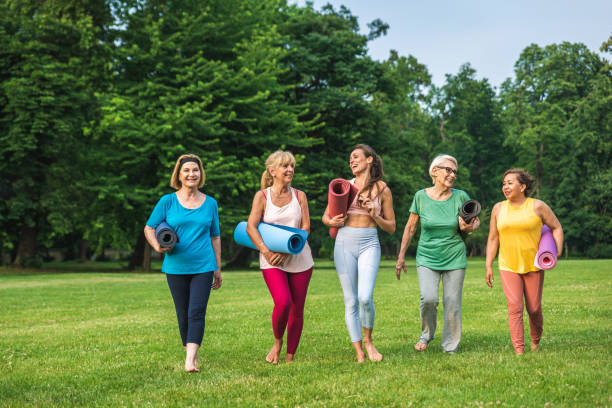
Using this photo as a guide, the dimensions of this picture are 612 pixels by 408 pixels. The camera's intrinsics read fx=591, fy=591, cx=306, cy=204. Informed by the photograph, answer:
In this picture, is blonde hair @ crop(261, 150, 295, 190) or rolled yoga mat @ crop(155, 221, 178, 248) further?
blonde hair @ crop(261, 150, 295, 190)

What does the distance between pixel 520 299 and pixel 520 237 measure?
0.72 metres

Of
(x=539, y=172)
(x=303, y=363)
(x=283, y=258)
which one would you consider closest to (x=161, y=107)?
(x=283, y=258)

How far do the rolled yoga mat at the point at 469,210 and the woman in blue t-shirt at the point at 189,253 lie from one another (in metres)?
2.88

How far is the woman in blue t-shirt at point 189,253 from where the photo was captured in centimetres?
635

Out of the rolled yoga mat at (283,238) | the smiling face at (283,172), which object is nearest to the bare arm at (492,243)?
the rolled yoga mat at (283,238)

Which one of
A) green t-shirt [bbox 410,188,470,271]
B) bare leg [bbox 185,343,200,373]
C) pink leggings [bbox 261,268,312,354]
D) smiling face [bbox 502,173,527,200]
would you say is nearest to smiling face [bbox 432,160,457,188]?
green t-shirt [bbox 410,188,470,271]

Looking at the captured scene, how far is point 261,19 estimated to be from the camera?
34500mm

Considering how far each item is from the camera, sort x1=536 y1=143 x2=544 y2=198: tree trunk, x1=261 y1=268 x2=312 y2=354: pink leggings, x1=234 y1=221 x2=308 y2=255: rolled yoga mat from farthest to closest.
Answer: x1=536 y1=143 x2=544 y2=198: tree trunk → x1=261 y1=268 x2=312 y2=354: pink leggings → x1=234 y1=221 x2=308 y2=255: rolled yoga mat

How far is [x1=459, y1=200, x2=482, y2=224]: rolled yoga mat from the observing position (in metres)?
6.70

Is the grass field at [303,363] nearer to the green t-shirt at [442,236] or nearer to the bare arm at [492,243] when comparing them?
the bare arm at [492,243]

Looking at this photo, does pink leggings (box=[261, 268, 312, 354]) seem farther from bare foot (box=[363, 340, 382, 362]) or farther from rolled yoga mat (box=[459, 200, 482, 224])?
rolled yoga mat (box=[459, 200, 482, 224])

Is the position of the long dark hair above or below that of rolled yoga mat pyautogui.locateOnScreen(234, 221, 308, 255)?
above

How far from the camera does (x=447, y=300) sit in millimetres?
7078

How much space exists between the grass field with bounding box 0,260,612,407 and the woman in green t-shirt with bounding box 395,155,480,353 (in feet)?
1.37
